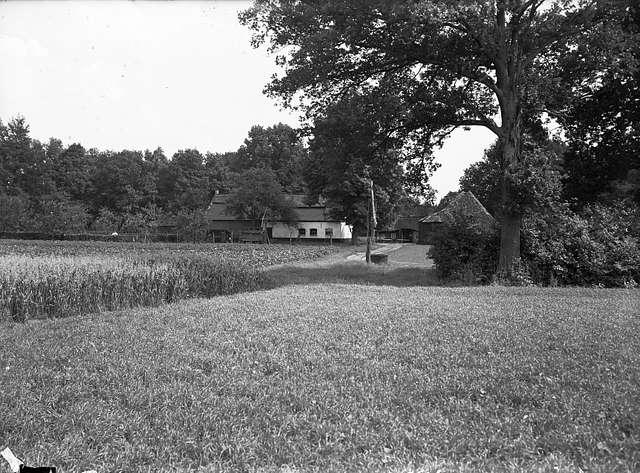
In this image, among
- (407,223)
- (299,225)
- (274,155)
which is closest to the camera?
(299,225)

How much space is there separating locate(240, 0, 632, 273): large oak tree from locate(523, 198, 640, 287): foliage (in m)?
1.14

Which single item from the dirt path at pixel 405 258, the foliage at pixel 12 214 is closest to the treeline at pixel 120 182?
the foliage at pixel 12 214

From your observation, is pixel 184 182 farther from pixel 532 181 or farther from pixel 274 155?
pixel 532 181

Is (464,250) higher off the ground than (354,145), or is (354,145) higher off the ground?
(354,145)

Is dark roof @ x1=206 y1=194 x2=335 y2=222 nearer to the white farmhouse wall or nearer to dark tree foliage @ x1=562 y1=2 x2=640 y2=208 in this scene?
the white farmhouse wall

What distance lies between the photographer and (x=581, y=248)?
56.3 feet

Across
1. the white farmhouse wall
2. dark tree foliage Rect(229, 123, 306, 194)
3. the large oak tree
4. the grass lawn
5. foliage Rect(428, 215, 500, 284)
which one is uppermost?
dark tree foliage Rect(229, 123, 306, 194)

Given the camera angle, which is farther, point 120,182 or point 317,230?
point 120,182

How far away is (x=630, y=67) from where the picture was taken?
1608cm

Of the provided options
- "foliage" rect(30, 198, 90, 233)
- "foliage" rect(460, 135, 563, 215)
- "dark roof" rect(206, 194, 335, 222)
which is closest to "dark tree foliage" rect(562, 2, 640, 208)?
"foliage" rect(460, 135, 563, 215)

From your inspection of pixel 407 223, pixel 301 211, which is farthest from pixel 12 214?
pixel 407 223

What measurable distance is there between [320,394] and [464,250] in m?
14.8

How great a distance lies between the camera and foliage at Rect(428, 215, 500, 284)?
58.9 ft

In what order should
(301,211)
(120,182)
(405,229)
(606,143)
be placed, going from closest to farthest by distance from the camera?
(606,143)
(301,211)
(120,182)
(405,229)
